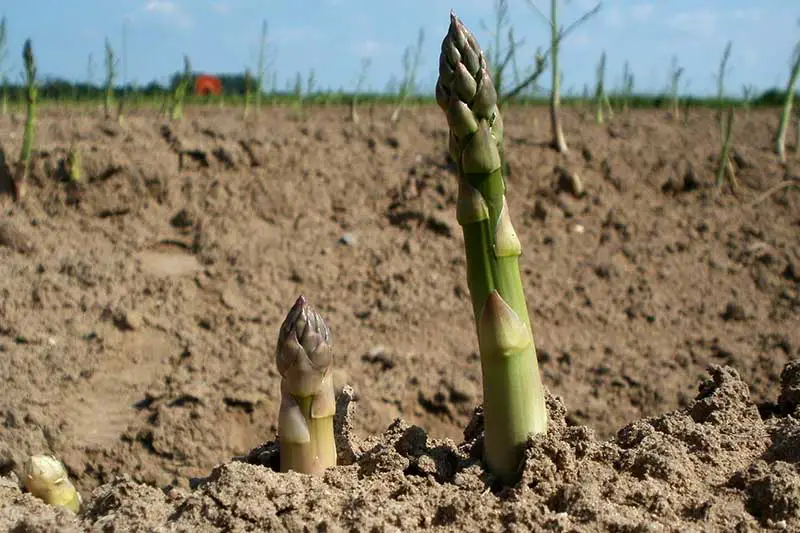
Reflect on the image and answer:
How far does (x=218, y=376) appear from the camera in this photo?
14.7 feet

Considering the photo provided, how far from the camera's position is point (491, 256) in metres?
2.15

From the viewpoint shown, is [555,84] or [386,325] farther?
[555,84]

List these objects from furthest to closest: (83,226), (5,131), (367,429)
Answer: (5,131), (83,226), (367,429)

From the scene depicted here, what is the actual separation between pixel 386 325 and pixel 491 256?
10.2 ft

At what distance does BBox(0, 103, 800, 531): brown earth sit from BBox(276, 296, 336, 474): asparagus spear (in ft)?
0.31

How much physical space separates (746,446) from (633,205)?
4.93m

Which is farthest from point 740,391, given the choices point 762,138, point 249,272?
point 762,138

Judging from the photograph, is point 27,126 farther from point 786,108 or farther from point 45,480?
point 786,108

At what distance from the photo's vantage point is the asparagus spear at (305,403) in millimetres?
2312

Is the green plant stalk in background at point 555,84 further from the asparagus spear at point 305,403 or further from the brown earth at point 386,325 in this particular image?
the asparagus spear at point 305,403

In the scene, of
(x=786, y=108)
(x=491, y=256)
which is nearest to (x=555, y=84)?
(x=786, y=108)

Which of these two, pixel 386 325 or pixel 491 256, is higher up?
pixel 491 256

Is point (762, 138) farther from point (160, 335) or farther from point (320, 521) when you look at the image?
point (320, 521)

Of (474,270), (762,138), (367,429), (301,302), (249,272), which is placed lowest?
(367,429)
